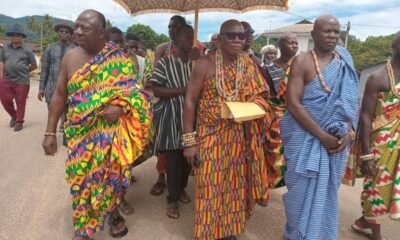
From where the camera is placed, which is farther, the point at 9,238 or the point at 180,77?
the point at 180,77

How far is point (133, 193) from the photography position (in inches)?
172

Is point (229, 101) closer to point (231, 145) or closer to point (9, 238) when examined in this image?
point (231, 145)

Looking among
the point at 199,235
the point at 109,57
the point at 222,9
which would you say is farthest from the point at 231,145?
the point at 222,9

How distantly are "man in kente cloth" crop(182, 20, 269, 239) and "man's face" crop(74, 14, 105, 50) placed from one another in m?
0.83

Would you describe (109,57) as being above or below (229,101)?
above

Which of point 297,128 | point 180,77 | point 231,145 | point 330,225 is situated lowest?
point 330,225

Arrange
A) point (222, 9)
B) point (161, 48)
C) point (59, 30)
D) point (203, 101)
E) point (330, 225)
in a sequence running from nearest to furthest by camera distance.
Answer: point (330, 225) → point (203, 101) → point (222, 9) → point (161, 48) → point (59, 30)

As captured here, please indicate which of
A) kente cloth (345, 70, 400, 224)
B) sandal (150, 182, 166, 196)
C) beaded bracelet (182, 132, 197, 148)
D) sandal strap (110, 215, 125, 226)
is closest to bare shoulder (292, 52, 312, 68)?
kente cloth (345, 70, 400, 224)

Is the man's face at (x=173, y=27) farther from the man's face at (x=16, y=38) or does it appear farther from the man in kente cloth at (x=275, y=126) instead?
the man's face at (x=16, y=38)

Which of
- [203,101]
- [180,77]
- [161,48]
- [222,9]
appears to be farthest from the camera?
[161,48]

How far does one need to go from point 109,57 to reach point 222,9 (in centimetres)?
147

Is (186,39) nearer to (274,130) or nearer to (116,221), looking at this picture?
(274,130)

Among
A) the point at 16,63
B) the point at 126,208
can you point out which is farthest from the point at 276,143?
the point at 16,63

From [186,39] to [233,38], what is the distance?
84cm
